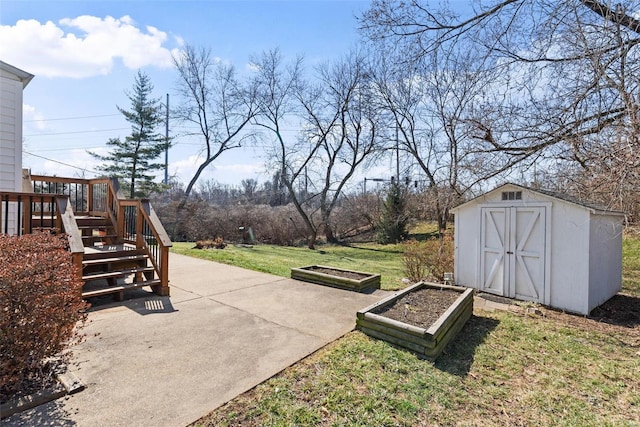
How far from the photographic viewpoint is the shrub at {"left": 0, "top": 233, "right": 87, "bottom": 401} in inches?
88.7

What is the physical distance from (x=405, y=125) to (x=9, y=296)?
18475mm

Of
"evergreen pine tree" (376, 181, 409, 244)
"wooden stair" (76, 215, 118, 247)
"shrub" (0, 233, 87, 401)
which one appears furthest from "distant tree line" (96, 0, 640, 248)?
"evergreen pine tree" (376, 181, 409, 244)

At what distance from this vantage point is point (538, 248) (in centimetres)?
582

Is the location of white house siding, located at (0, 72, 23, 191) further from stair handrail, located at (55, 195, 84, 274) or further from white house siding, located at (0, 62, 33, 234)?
stair handrail, located at (55, 195, 84, 274)

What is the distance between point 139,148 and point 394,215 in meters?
15.9

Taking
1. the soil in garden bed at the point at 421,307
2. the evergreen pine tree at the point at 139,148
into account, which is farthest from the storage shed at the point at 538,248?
the evergreen pine tree at the point at 139,148

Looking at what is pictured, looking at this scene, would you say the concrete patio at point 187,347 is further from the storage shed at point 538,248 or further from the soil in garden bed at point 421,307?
the storage shed at point 538,248

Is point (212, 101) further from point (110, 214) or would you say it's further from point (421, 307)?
point (421, 307)

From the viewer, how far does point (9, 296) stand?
2.27m

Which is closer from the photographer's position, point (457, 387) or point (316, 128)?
point (457, 387)

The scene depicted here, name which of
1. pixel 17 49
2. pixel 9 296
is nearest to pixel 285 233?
pixel 17 49

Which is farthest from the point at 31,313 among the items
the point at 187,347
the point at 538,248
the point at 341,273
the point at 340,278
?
the point at 538,248

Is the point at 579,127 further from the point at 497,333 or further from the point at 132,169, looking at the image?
the point at 132,169

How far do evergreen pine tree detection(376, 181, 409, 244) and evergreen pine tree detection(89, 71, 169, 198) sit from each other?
14180 millimetres
